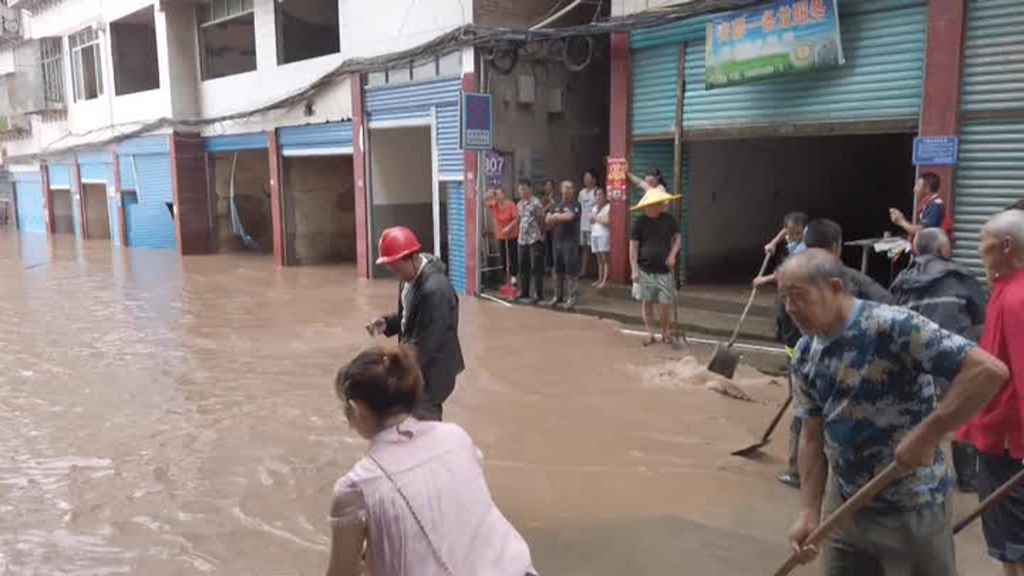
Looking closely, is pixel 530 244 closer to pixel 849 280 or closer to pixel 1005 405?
pixel 849 280

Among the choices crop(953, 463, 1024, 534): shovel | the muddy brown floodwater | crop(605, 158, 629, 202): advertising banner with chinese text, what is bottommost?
the muddy brown floodwater

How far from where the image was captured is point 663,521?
4562 mm

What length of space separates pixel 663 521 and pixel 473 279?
8345mm


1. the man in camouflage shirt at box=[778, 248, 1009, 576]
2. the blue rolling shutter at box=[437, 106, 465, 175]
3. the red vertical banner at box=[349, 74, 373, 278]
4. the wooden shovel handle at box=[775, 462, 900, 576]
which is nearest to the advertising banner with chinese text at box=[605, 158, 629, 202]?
the blue rolling shutter at box=[437, 106, 465, 175]

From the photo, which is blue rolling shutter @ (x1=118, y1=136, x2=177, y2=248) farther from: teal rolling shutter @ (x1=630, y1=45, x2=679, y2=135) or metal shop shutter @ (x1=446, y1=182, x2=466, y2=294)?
teal rolling shutter @ (x1=630, y1=45, x2=679, y2=135)

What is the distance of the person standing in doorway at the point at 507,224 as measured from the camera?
468 inches

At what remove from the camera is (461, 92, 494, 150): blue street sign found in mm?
11523

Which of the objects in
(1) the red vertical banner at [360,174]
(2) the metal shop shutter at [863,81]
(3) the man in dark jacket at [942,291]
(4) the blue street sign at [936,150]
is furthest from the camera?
(1) the red vertical banner at [360,174]

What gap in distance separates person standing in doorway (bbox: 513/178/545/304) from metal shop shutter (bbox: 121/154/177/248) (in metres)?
13.3

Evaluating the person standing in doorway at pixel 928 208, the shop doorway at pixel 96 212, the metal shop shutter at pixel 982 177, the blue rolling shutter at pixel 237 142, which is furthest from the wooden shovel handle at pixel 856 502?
the shop doorway at pixel 96 212

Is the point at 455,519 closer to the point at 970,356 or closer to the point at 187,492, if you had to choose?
the point at 970,356

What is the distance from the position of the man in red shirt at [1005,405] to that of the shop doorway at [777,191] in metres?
8.31

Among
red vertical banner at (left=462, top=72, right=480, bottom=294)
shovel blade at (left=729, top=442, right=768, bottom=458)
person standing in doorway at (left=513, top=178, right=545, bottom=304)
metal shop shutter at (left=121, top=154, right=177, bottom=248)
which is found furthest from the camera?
metal shop shutter at (left=121, top=154, right=177, bottom=248)

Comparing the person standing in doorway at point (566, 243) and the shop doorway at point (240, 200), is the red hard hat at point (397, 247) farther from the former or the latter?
the shop doorway at point (240, 200)
